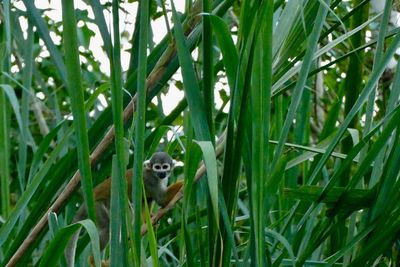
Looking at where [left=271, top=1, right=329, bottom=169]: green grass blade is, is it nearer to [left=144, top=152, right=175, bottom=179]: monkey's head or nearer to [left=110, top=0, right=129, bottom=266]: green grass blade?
[left=110, top=0, right=129, bottom=266]: green grass blade

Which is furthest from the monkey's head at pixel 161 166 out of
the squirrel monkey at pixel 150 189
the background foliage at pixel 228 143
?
the background foliage at pixel 228 143

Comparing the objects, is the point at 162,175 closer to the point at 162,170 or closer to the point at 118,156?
A: the point at 162,170

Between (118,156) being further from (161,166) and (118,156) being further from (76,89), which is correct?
(161,166)

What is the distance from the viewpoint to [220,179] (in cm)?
146

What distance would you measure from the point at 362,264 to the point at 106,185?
61.9 inches

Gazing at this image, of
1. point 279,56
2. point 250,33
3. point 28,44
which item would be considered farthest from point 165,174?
point 250,33

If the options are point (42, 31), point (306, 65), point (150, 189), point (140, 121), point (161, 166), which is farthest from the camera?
point (161, 166)

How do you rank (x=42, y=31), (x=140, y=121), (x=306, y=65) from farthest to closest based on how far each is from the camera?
(x=42, y=31)
(x=306, y=65)
(x=140, y=121)

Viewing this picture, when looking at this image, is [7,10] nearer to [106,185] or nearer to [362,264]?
[362,264]

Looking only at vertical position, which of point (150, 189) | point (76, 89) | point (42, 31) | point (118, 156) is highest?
point (42, 31)

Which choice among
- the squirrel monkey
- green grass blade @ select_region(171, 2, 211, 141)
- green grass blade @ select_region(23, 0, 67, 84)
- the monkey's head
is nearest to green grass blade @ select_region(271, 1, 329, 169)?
green grass blade @ select_region(171, 2, 211, 141)

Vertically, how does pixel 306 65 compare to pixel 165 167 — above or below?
above

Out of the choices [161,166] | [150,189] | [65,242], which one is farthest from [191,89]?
[161,166]

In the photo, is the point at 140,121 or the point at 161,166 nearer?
the point at 140,121
